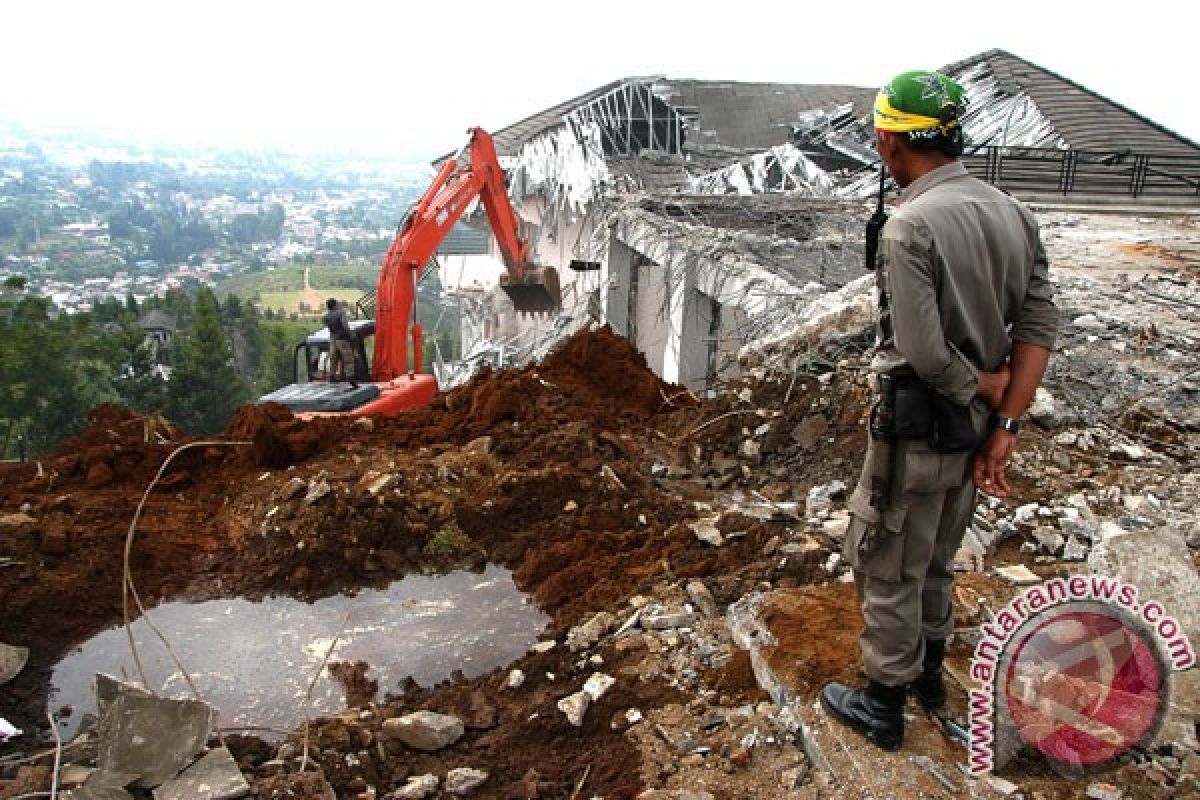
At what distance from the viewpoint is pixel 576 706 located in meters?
3.33

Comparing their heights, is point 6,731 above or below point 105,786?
below

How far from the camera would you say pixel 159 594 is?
5047mm

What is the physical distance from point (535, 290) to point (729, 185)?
3520 mm

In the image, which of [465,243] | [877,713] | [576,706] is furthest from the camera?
[465,243]

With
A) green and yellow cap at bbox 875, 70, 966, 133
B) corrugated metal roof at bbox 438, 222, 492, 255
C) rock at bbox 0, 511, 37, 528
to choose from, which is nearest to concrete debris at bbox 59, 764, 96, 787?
rock at bbox 0, 511, 37, 528

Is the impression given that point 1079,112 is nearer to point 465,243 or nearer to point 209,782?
point 465,243

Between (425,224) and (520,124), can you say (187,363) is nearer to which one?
(520,124)

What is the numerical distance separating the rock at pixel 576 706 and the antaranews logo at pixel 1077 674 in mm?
1427

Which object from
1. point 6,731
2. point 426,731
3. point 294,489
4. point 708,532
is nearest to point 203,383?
point 294,489

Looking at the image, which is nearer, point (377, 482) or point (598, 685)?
point (598, 685)

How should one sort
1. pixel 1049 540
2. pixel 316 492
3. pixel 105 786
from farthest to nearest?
1. pixel 316 492
2. pixel 1049 540
3. pixel 105 786

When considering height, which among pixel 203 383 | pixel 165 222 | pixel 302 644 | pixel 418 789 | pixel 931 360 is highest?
pixel 931 360

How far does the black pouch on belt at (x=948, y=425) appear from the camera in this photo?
2.34 metres

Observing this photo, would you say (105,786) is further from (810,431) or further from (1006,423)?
(810,431)
